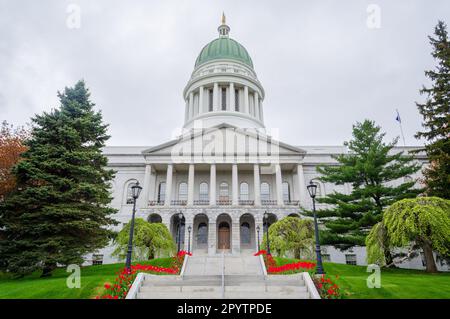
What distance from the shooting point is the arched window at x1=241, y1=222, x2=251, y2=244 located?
31625 millimetres

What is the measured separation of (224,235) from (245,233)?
230cm

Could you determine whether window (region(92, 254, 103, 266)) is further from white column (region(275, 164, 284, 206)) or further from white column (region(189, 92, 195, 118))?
white column (region(189, 92, 195, 118))

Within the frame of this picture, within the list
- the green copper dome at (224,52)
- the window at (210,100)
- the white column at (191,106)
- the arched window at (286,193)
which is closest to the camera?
the arched window at (286,193)

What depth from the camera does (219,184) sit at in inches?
1371

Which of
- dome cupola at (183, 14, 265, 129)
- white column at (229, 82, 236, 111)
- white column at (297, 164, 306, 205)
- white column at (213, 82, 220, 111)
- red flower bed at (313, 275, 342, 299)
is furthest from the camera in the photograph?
white column at (213, 82, 220, 111)

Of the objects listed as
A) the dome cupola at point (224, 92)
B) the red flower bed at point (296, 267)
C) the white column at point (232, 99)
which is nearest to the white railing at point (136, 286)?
the red flower bed at point (296, 267)

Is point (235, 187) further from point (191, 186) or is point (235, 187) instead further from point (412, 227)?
point (412, 227)

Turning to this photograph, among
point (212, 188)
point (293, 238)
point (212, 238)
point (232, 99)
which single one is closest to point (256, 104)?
point (232, 99)

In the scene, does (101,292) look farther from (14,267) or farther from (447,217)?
(447,217)

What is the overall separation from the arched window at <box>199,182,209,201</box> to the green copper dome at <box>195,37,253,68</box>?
2359cm

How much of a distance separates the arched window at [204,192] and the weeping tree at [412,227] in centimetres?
Result: 2205

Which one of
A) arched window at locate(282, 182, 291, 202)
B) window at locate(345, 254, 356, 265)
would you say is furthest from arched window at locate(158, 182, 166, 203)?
window at locate(345, 254, 356, 265)

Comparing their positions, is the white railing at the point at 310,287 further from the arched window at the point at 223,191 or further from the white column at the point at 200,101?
the white column at the point at 200,101

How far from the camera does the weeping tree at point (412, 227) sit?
40.3 ft
